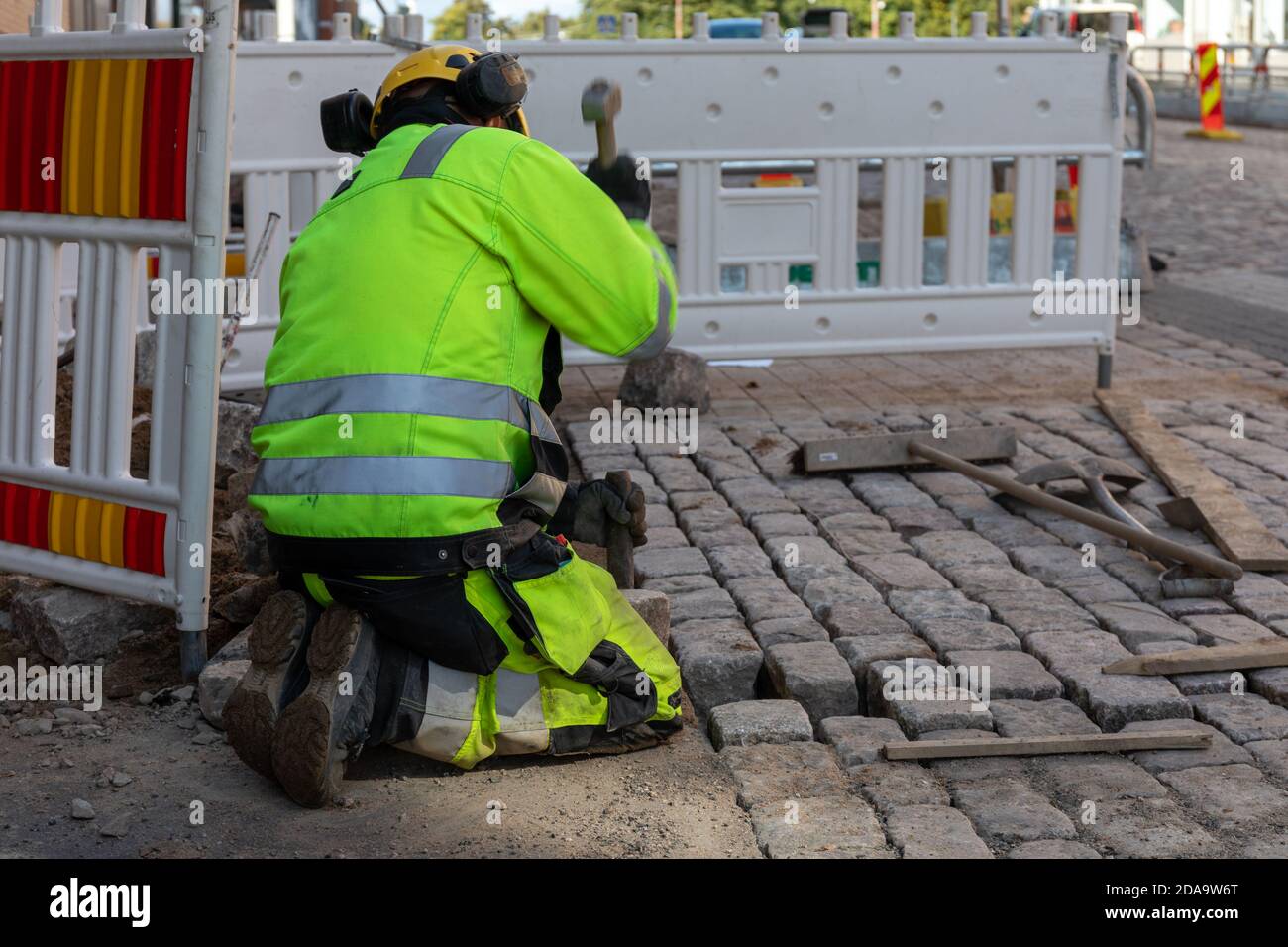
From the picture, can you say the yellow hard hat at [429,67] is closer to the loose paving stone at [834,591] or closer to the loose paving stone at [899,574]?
the loose paving stone at [834,591]

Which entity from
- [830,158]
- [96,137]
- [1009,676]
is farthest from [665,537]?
[830,158]

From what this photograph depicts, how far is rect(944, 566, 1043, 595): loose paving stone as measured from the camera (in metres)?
5.12

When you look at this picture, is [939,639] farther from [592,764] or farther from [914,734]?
[592,764]

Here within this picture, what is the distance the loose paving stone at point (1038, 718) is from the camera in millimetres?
3998

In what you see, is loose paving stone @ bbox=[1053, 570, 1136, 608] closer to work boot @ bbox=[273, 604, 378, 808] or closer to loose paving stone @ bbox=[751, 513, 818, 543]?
loose paving stone @ bbox=[751, 513, 818, 543]

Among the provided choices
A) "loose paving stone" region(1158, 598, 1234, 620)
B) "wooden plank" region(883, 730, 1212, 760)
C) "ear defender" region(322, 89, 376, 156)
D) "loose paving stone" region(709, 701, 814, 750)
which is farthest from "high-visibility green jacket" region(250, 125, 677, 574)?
"loose paving stone" region(1158, 598, 1234, 620)

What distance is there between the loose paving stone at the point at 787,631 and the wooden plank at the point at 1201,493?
4.98 feet

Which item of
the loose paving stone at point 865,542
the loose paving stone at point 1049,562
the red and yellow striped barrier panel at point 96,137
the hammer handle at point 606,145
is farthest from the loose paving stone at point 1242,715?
the red and yellow striped barrier panel at point 96,137

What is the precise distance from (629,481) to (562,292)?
66 cm

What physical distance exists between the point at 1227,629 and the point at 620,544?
1.79 metres

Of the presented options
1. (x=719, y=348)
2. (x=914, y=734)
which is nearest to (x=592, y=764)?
(x=914, y=734)

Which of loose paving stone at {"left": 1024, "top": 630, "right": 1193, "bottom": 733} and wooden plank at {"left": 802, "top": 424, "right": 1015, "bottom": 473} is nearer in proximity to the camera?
loose paving stone at {"left": 1024, "top": 630, "right": 1193, "bottom": 733}

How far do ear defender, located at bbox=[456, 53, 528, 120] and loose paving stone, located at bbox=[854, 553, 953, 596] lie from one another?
2.03m

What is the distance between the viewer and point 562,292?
3.71 m
